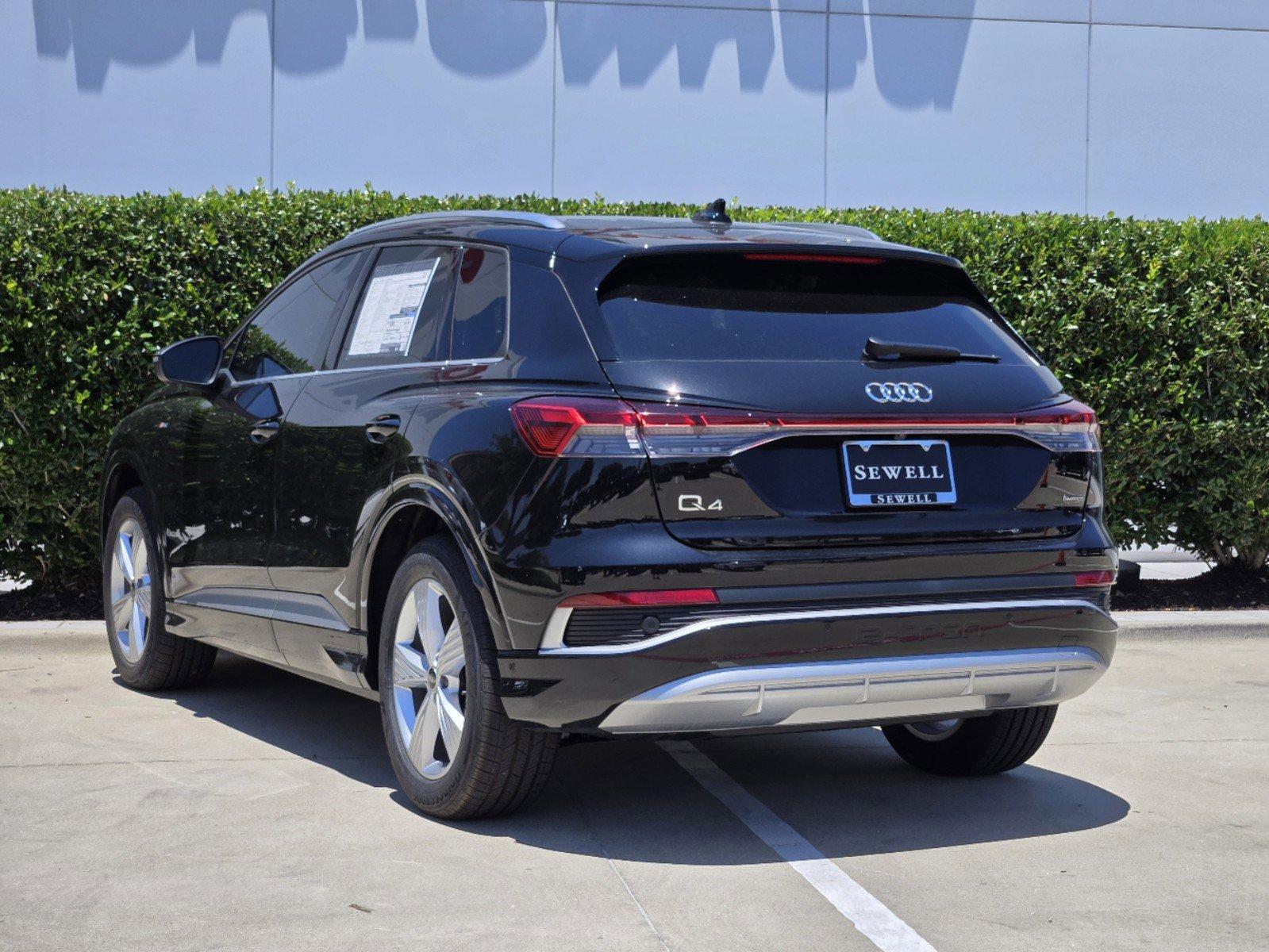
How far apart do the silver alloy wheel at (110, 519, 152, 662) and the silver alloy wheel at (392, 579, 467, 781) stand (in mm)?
2276

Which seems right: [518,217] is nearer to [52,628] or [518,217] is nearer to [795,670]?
[795,670]

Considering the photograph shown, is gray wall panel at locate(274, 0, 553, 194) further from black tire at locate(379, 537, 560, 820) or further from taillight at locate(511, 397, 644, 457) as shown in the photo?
taillight at locate(511, 397, 644, 457)

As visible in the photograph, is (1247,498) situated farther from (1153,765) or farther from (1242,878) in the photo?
(1242,878)

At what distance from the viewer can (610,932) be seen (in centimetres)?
392

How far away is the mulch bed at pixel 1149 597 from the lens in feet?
29.0

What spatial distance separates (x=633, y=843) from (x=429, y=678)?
2.51ft

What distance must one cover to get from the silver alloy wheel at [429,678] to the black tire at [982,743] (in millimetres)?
1636

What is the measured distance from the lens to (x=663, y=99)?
13930mm

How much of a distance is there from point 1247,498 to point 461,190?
6.91 metres

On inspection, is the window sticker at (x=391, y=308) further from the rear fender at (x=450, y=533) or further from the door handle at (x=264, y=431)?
the rear fender at (x=450, y=533)

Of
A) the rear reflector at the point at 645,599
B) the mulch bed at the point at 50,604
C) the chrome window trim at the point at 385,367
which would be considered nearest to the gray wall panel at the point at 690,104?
the mulch bed at the point at 50,604

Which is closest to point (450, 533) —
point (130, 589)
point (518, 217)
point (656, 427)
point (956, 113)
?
point (656, 427)

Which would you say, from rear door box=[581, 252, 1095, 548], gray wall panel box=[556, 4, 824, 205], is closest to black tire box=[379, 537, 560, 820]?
rear door box=[581, 252, 1095, 548]

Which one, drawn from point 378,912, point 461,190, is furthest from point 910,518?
point 461,190
